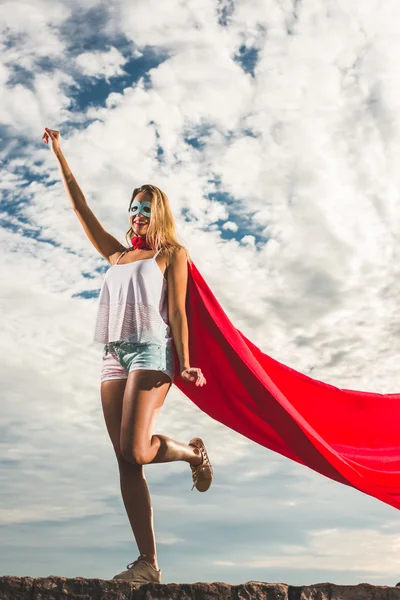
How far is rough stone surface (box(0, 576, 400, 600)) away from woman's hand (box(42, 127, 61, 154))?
2.87 m

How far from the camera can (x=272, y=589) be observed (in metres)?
3.61

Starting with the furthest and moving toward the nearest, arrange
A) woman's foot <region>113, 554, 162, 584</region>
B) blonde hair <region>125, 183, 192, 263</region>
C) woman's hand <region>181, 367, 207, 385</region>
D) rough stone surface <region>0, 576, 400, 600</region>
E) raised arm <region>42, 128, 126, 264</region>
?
1. raised arm <region>42, 128, 126, 264</region>
2. blonde hair <region>125, 183, 192, 263</region>
3. woman's hand <region>181, 367, 207, 385</region>
4. woman's foot <region>113, 554, 162, 584</region>
5. rough stone surface <region>0, 576, 400, 600</region>

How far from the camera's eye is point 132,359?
4039 millimetres

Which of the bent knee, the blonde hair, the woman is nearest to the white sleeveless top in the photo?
the woman

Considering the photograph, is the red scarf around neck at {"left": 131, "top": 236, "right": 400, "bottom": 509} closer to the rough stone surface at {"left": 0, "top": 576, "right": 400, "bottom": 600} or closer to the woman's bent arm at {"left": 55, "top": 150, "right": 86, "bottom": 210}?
the woman's bent arm at {"left": 55, "top": 150, "right": 86, "bottom": 210}

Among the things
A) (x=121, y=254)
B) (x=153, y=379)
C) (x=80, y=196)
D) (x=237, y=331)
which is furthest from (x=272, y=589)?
(x=80, y=196)

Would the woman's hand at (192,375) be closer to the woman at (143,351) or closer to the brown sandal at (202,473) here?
the woman at (143,351)

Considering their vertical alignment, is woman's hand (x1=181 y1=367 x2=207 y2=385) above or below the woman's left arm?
below

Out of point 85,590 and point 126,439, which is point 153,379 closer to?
point 126,439

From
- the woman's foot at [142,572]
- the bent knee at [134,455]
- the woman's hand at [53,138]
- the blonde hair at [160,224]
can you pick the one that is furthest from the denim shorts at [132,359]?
the woman's hand at [53,138]

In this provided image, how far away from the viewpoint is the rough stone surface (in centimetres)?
357

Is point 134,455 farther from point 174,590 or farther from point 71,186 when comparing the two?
point 71,186

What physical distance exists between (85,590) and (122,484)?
62cm

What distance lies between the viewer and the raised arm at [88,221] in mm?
4676
